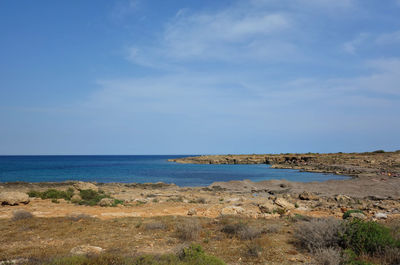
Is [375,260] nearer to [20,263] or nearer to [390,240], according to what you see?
[390,240]

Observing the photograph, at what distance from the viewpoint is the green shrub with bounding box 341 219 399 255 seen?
7.34m

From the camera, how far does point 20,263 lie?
612cm

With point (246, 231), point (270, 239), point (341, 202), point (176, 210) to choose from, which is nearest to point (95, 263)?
point (246, 231)

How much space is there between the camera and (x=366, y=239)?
25.0 ft

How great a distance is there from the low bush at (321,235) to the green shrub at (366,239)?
0.24m

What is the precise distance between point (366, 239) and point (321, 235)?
1183 millimetres

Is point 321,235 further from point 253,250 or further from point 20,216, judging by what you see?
point 20,216

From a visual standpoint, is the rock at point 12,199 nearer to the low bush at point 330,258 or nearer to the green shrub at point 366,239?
the low bush at point 330,258

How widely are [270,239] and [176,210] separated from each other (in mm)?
7549

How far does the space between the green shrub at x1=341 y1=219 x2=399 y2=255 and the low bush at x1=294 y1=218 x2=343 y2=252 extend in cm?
24

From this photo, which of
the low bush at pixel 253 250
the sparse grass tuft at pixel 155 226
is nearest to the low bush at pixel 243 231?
the low bush at pixel 253 250

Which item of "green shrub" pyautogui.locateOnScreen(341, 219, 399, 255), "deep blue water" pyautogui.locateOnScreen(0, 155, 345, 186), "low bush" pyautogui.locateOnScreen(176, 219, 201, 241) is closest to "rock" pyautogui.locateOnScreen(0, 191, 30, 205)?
"low bush" pyautogui.locateOnScreen(176, 219, 201, 241)

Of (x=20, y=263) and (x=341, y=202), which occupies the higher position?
(x=20, y=263)

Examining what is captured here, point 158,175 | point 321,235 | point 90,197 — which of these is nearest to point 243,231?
point 321,235
